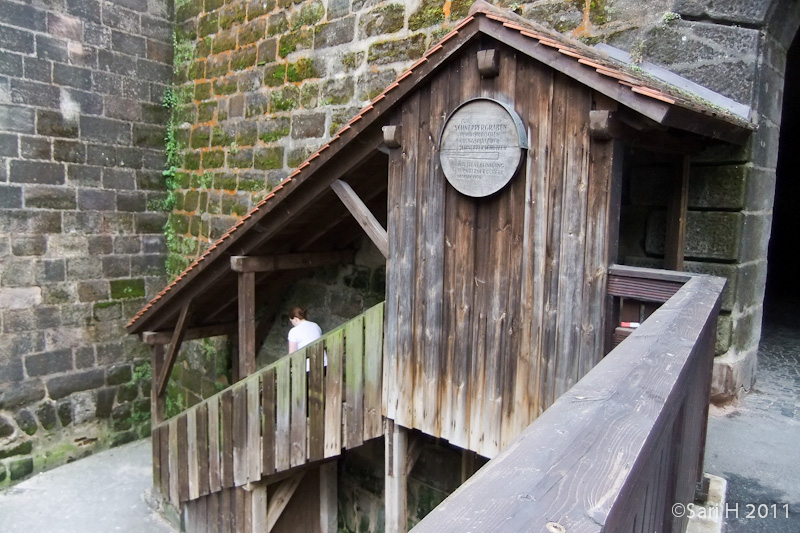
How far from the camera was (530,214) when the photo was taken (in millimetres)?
3049

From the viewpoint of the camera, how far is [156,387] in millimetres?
5754

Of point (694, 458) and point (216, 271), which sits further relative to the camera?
point (216, 271)

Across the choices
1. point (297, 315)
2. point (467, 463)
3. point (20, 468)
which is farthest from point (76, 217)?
point (467, 463)

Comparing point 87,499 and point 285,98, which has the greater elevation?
point 285,98

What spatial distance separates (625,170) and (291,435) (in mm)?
2919

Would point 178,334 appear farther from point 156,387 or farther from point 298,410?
point 298,410

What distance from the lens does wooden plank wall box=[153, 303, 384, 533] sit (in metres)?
4.01

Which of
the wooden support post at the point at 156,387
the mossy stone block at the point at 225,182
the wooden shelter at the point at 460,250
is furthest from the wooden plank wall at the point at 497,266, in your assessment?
the mossy stone block at the point at 225,182

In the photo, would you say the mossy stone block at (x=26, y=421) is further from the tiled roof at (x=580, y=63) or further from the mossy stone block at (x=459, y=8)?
the mossy stone block at (x=459, y=8)

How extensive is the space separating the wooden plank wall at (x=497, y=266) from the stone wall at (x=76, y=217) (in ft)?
15.8

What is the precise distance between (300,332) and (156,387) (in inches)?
68.7

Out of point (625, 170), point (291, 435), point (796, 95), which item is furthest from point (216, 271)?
point (796, 95)

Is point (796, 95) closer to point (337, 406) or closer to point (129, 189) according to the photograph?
point (337, 406)

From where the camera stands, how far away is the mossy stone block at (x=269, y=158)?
6.02 m
